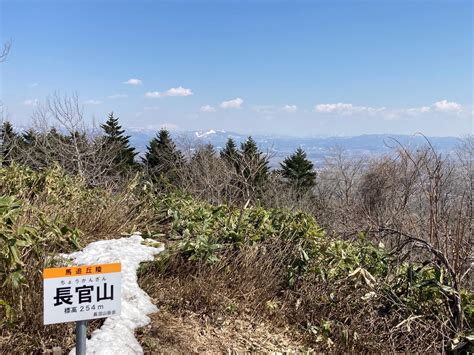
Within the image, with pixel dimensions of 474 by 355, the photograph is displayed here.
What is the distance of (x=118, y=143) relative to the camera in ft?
82.2

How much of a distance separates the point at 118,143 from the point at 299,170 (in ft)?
39.4

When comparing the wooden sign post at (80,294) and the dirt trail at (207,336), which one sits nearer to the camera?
the wooden sign post at (80,294)

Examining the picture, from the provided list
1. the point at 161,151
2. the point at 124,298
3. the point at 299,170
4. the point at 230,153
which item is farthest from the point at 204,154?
the point at 124,298

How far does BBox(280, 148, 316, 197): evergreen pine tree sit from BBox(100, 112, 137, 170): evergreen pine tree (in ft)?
33.1

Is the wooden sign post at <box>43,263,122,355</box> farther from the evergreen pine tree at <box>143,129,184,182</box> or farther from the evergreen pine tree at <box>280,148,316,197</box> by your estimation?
the evergreen pine tree at <box>280,148,316,197</box>

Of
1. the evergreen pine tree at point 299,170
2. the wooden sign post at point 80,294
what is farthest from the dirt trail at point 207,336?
the evergreen pine tree at point 299,170

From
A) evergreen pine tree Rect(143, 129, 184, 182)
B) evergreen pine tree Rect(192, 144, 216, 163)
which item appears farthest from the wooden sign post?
evergreen pine tree Rect(143, 129, 184, 182)

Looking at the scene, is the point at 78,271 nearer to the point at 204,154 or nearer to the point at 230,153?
the point at 204,154

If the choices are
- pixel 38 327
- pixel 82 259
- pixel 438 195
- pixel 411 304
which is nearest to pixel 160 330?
pixel 38 327

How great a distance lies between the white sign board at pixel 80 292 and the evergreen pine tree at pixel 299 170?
24.9 metres

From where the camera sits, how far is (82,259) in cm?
364

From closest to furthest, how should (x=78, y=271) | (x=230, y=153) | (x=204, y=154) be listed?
(x=78, y=271) < (x=204, y=154) < (x=230, y=153)

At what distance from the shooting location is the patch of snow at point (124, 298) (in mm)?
2752

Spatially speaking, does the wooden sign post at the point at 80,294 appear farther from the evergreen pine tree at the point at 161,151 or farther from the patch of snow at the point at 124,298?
the evergreen pine tree at the point at 161,151
